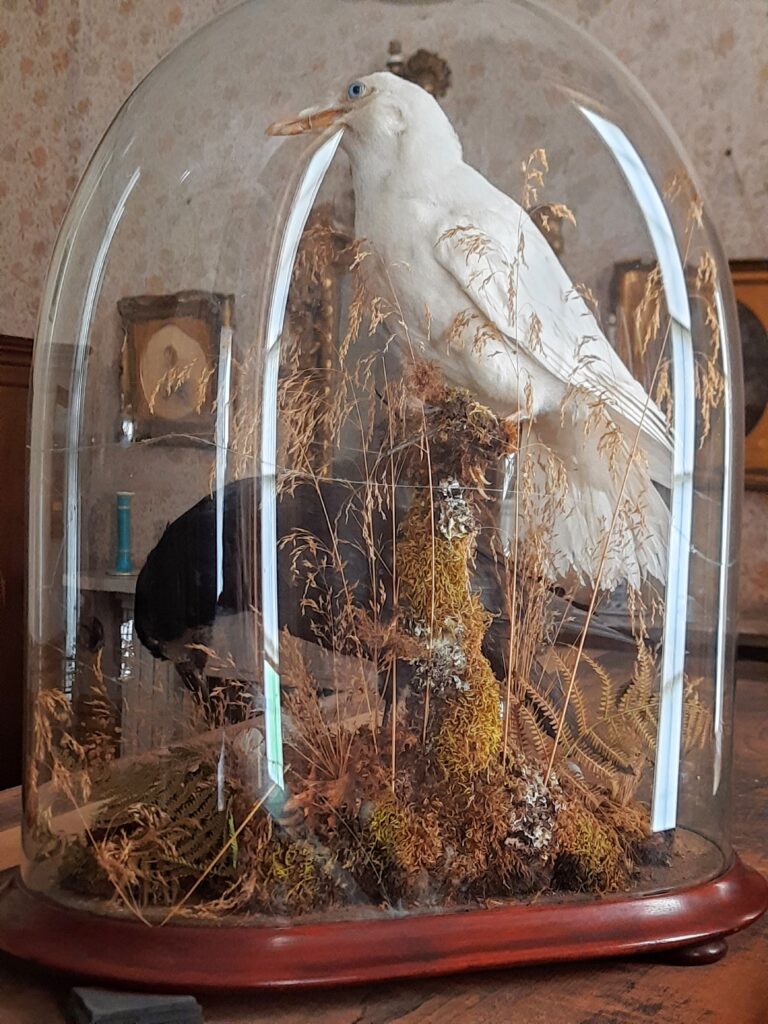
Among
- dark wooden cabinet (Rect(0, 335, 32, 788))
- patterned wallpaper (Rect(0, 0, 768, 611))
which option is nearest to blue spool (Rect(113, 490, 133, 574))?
patterned wallpaper (Rect(0, 0, 768, 611))

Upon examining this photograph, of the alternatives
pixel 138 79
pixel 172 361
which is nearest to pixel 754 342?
pixel 138 79

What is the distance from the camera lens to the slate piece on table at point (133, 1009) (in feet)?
1.60

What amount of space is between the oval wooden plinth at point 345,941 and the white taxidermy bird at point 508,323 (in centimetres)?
19

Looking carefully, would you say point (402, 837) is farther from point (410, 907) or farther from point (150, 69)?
point (150, 69)

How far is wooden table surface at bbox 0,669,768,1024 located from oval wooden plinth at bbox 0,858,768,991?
0.5 inches

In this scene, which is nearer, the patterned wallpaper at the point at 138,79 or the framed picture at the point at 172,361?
the framed picture at the point at 172,361

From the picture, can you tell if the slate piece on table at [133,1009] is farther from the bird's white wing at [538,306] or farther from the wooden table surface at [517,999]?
the bird's white wing at [538,306]

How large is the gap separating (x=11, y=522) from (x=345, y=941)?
174cm

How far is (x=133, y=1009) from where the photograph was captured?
490mm

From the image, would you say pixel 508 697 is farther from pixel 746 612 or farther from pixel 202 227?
pixel 746 612

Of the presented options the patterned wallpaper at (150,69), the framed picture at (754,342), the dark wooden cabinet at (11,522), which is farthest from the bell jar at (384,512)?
the dark wooden cabinet at (11,522)

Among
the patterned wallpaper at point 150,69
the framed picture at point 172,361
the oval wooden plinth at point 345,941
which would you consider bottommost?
the oval wooden plinth at point 345,941

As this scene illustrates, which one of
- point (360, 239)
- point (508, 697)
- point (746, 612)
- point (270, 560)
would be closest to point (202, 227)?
point (360, 239)

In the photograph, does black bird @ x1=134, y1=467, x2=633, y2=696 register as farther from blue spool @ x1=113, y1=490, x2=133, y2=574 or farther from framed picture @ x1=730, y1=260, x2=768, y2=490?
framed picture @ x1=730, y1=260, x2=768, y2=490
